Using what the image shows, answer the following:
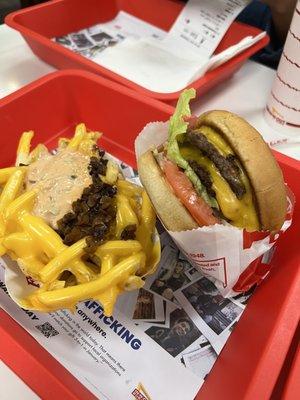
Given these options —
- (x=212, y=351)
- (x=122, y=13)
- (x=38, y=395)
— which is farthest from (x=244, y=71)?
(x=38, y=395)

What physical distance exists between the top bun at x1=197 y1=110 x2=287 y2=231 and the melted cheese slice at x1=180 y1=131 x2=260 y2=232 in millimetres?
10

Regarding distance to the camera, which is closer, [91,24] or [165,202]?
[165,202]

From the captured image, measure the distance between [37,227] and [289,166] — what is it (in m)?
0.50

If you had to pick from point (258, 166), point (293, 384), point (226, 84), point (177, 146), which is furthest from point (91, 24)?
point (293, 384)

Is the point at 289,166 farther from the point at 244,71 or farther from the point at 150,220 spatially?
the point at 244,71

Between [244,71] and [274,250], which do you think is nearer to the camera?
[274,250]

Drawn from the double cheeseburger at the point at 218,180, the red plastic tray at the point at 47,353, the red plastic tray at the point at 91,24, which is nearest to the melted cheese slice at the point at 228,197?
the double cheeseburger at the point at 218,180

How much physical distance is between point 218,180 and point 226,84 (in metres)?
0.73

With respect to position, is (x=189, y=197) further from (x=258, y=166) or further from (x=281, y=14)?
(x=281, y=14)

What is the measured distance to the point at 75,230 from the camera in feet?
2.22

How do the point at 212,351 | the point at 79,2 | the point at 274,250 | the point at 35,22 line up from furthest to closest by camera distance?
the point at 79,2 < the point at 35,22 < the point at 274,250 < the point at 212,351

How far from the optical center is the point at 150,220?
2.46ft

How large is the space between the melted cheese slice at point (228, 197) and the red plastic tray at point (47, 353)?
13cm

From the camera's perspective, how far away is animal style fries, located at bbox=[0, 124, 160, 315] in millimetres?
647
